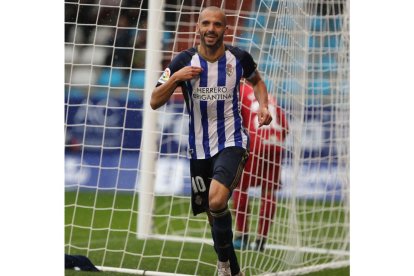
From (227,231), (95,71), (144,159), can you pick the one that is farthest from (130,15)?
(227,231)

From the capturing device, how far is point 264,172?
844 centimetres

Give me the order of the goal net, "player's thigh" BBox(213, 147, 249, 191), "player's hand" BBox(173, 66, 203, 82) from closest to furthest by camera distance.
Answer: "player's hand" BBox(173, 66, 203, 82)
"player's thigh" BBox(213, 147, 249, 191)
the goal net

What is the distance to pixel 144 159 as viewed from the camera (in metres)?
9.34

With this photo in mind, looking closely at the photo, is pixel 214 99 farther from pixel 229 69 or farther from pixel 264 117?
pixel 264 117

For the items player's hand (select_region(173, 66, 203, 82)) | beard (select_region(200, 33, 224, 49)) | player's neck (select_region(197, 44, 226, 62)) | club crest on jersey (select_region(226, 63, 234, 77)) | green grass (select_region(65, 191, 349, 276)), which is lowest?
green grass (select_region(65, 191, 349, 276))

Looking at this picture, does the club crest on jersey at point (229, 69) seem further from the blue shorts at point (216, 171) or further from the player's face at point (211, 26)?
the blue shorts at point (216, 171)

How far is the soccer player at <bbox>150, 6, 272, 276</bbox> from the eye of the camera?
252 inches

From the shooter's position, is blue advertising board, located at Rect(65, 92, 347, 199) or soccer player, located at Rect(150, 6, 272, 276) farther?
blue advertising board, located at Rect(65, 92, 347, 199)

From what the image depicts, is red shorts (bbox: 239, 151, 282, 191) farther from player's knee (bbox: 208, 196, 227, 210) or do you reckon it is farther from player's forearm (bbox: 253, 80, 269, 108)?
player's knee (bbox: 208, 196, 227, 210)

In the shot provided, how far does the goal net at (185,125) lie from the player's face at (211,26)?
1018 mm

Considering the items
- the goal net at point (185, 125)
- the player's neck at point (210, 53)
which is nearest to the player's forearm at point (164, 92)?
the player's neck at point (210, 53)

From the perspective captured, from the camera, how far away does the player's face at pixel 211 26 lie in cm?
631

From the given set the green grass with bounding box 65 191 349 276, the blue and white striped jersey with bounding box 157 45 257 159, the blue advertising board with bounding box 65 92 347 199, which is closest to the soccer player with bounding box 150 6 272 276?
the blue and white striped jersey with bounding box 157 45 257 159
